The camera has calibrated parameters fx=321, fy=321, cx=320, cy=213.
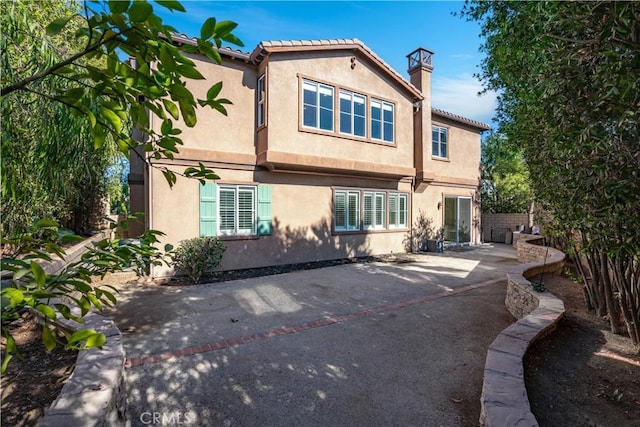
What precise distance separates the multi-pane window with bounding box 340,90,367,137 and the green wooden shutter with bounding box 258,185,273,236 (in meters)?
3.75

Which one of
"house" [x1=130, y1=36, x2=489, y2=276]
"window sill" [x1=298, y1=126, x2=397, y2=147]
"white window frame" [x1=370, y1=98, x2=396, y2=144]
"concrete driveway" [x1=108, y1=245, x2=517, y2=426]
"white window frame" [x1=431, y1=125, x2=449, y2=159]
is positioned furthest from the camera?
"white window frame" [x1=431, y1=125, x2=449, y2=159]

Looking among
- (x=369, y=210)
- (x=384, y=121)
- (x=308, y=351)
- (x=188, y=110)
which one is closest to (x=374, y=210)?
(x=369, y=210)

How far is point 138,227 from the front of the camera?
13055mm

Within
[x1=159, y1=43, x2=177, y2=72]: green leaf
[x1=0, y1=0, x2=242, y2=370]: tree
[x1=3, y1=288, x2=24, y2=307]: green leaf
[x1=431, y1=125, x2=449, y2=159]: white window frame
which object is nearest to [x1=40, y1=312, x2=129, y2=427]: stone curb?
[x1=0, y1=0, x2=242, y2=370]: tree

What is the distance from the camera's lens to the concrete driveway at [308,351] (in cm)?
353

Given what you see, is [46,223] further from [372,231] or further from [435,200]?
[435,200]

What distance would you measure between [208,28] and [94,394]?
3068 millimetres

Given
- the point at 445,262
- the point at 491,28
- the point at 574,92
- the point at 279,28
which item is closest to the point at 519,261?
the point at 445,262

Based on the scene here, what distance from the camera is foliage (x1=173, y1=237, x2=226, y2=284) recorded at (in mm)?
9203

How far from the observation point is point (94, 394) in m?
2.72

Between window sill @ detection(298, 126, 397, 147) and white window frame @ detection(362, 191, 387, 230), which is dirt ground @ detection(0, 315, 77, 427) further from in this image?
white window frame @ detection(362, 191, 387, 230)

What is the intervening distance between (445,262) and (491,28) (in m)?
7.96

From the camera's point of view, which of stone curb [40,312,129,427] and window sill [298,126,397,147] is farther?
window sill [298,126,397,147]

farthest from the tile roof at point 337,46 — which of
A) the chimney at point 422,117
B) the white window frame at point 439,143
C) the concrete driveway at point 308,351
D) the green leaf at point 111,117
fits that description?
the green leaf at point 111,117
